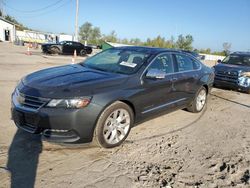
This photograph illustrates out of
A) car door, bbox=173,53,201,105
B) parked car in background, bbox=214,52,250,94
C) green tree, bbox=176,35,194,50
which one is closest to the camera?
car door, bbox=173,53,201,105

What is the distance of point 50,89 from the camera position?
11.9ft

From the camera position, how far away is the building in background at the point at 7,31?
42.0 m

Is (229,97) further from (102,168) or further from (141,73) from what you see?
(102,168)

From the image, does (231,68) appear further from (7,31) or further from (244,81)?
(7,31)

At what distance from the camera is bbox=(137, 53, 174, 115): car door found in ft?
14.7

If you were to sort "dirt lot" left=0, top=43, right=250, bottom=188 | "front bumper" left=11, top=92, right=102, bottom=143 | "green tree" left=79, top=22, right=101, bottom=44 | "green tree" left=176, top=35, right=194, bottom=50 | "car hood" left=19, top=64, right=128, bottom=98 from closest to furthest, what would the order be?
"dirt lot" left=0, top=43, right=250, bottom=188 < "front bumper" left=11, top=92, right=102, bottom=143 < "car hood" left=19, top=64, right=128, bottom=98 < "green tree" left=176, top=35, right=194, bottom=50 < "green tree" left=79, top=22, right=101, bottom=44


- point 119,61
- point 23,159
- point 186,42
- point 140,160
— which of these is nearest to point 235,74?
point 119,61

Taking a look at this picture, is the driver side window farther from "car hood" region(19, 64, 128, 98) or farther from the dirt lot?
the dirt lot

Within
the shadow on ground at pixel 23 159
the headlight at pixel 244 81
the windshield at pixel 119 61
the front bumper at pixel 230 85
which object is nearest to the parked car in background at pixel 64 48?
the front bumper at pixel 230 85

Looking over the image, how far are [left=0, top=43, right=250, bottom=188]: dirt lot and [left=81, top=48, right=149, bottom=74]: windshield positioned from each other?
1.25 m

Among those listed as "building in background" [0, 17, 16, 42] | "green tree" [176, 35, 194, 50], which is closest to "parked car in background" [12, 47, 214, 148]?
"building in background" [0, 17, 16, 42]

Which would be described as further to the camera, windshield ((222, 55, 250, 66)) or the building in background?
the building in background

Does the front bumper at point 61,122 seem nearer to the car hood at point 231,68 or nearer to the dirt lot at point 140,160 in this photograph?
the dirt lot at point 140,160

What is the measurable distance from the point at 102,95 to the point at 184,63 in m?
2.80
